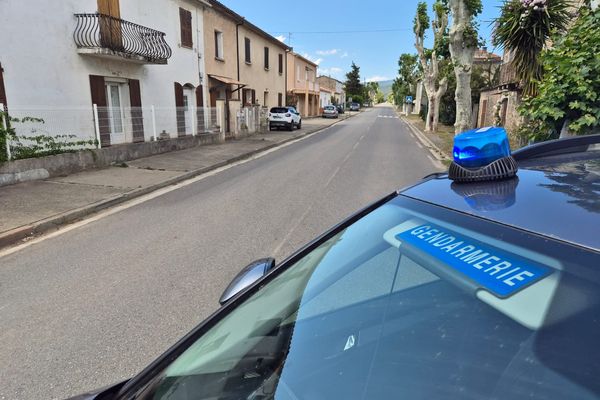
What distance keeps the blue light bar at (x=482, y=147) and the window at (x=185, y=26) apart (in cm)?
1768

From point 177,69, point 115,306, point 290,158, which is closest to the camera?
point 115,306

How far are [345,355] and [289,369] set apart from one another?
19 centimetres

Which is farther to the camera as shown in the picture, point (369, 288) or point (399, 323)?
point (369, 288)

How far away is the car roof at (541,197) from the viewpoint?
3.49 feet

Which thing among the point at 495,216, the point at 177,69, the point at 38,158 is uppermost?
the point at 177,69

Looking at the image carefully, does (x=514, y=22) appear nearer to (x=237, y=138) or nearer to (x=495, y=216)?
(x=495, y=216)

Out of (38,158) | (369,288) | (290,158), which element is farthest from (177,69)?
(369,288)

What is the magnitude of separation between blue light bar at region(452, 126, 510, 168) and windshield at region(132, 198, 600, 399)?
24 cm

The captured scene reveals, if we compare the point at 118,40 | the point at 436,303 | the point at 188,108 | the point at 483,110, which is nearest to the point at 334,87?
the point at 483,110

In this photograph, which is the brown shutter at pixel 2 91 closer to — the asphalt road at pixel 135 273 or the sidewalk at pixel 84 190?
the sidewalk at pixel 84 190

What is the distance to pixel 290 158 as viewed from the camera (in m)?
14.2

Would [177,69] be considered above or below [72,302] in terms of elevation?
above

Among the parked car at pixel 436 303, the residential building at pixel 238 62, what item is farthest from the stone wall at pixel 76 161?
the parked car at pixel 436 303

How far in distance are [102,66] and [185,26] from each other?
584 centimetres
